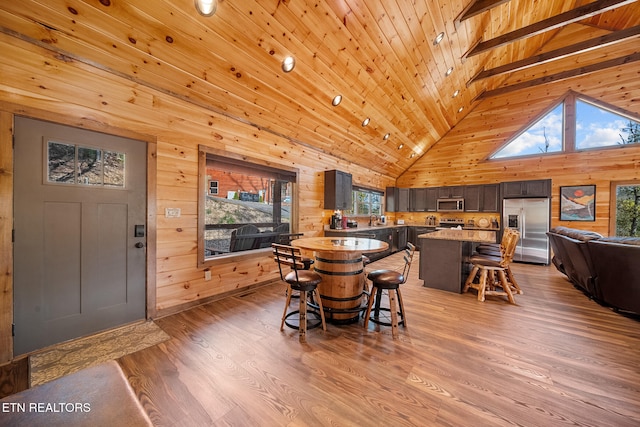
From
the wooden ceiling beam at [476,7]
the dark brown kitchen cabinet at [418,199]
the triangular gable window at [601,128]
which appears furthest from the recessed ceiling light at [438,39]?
the triangular gable window at [601,128]

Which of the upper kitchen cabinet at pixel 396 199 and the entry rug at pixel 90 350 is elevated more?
the upper kitchen cabinet at pixel 396 199

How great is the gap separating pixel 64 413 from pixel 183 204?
2722mm

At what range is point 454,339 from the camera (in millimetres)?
2414

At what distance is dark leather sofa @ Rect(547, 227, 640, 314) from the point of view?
9.09ft

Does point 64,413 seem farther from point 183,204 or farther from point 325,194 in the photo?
point 325,194

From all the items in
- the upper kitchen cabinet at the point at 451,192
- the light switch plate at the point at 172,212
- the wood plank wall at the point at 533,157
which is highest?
the wood plank wall at the point at 533,157

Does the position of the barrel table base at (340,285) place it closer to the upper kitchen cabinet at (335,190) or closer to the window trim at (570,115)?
the upper kitchen cabinet at (335,190)

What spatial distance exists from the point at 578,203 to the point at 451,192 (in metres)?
2.71

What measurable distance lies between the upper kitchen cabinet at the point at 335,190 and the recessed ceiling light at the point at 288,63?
7.97 ft

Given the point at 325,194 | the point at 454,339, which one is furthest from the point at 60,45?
the point at 454,339

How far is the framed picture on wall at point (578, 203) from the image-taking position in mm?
5652

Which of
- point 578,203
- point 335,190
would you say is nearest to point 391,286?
point 335,190

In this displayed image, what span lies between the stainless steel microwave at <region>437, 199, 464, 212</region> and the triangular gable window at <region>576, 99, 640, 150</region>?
110 inches

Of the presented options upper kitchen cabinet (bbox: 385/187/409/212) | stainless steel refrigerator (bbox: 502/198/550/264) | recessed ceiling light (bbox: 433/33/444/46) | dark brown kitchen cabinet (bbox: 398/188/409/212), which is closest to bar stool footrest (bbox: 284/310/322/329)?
recessed ceiling light (bbox: 433/33/444/46)
